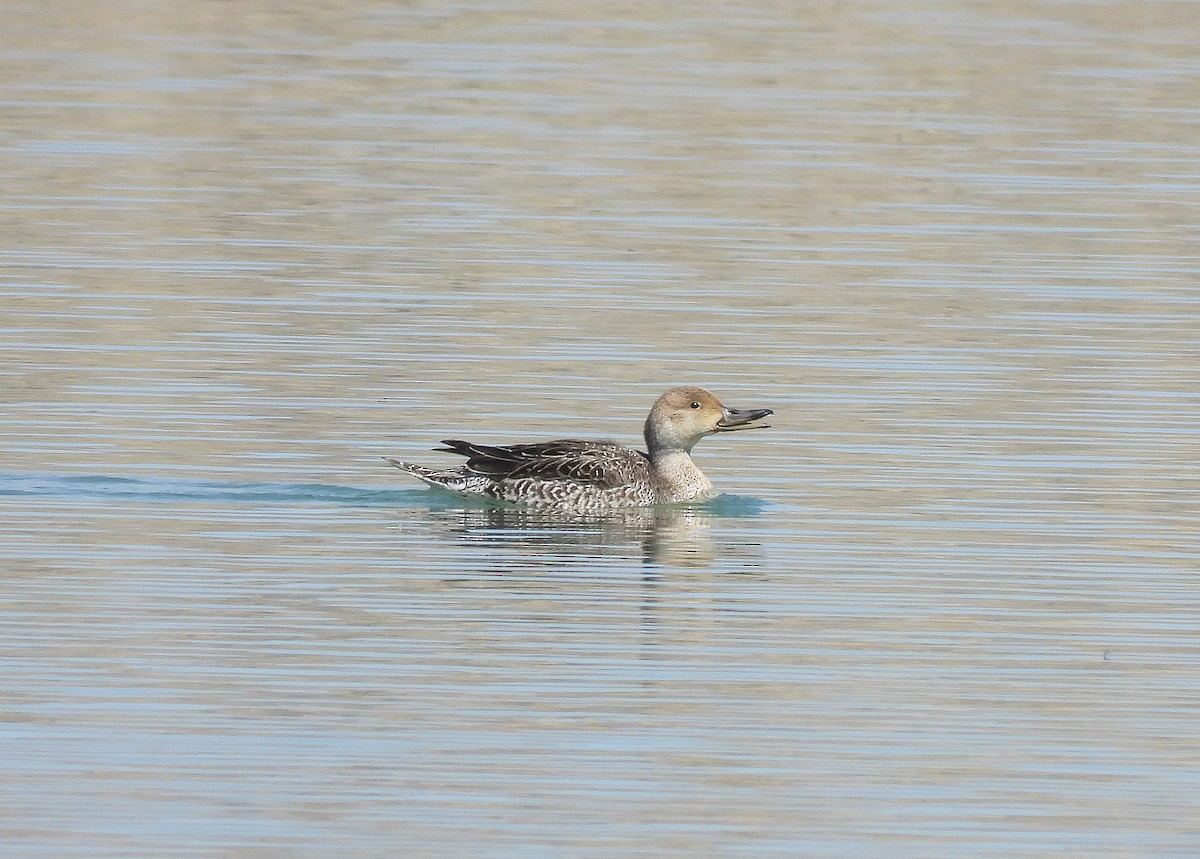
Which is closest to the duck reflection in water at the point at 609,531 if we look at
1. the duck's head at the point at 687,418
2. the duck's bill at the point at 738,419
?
the duck's head at the point at 687,418

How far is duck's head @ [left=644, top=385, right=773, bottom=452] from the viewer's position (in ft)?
48.8

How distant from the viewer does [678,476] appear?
14734 millimetres

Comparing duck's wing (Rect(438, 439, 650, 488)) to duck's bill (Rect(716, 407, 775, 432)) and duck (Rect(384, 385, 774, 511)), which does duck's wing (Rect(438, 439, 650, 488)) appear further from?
duck's bill (Rect(716, 407, 775, 432))

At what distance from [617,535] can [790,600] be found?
2136mm

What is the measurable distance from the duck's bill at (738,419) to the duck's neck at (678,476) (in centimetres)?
25

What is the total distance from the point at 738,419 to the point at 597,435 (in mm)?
1210

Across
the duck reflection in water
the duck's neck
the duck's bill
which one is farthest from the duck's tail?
the duck's bill

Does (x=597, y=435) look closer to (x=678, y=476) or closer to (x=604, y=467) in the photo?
(x=678, y=476)

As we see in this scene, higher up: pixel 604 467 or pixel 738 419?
pixel 738 419

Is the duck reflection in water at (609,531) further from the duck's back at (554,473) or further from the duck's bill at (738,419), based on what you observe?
the duck's bill at (738,419)

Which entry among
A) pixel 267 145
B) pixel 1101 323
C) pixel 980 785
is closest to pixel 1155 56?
pixel 267 145

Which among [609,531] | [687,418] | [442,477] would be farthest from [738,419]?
[442,477]

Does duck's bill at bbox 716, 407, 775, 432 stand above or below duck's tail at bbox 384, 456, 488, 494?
above

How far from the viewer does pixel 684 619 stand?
37.6ft
